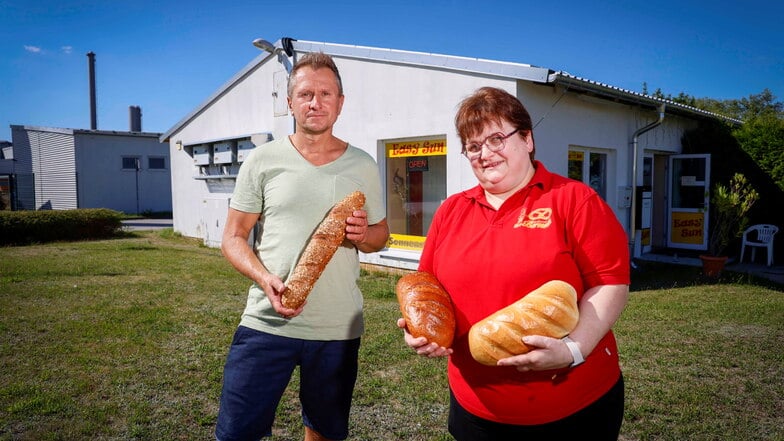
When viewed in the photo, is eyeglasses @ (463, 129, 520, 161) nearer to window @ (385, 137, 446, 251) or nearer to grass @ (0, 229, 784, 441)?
grass @ (0, 229, 784, 441)

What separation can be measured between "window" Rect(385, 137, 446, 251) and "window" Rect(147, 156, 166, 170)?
77.4 feet

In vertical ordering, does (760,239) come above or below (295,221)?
below

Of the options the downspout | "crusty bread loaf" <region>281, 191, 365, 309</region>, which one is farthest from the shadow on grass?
"crusty bread loaf" <region>281, 191, 365, 309</region>

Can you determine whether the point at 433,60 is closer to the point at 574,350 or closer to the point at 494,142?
the point at 494,142

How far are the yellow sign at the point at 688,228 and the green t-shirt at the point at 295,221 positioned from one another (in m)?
12.3

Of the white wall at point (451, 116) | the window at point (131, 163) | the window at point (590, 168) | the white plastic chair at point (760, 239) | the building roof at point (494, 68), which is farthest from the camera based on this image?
the window at point (131, 163)

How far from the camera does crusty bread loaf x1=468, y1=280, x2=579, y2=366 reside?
1559 mm

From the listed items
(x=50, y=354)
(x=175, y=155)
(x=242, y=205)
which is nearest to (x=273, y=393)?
(x=242, y=205)

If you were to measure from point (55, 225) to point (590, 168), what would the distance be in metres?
16.0

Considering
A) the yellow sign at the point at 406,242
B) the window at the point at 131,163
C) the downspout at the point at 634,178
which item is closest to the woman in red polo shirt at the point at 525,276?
the yellow sign at the point at 406,242

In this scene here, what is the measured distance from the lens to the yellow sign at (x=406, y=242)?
31.7 feet

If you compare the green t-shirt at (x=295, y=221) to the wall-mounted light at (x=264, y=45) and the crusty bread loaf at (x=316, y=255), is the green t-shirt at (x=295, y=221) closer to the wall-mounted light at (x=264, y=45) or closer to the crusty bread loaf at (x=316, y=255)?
the crusty bread loaf at (x=316, y=255)

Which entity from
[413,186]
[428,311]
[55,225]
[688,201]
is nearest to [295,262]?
[428,311]

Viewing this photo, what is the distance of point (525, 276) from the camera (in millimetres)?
1686
